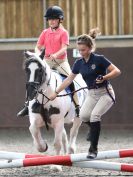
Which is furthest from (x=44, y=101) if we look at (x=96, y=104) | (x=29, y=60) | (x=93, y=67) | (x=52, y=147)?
(x=52, y=147)

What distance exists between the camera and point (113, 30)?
56.6 feet

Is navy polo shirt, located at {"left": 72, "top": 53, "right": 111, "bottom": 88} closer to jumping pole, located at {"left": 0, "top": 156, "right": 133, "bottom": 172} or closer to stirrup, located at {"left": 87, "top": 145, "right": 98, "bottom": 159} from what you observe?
stirrup, located at {"left": 87, "top": 145, "right": 98, "bottom": 159}

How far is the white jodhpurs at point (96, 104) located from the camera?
8.84 meters

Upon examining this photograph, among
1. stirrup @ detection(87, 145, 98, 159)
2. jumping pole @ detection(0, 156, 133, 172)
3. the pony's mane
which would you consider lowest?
jumping pole @ detection(0, 156, 133, 172)

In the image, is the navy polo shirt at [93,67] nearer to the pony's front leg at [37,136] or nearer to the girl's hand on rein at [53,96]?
the girl's hand on rein at [53,96]

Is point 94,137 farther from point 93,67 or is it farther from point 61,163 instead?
point 93,67

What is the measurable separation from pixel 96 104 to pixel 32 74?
1159 millimetres

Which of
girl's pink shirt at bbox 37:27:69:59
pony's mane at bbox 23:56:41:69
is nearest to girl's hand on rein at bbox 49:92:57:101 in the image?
pony's mane at bbox 23:56:41:69

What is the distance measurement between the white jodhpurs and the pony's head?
881 mm

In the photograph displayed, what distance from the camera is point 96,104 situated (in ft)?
29.4

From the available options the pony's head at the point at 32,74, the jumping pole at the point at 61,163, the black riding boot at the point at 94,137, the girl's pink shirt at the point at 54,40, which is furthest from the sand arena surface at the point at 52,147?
the girl's pink shirt at the point at 54,40

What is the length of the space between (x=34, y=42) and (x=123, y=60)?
7.69ft

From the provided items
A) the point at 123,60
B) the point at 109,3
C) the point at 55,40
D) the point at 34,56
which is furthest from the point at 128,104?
the point at 34,56

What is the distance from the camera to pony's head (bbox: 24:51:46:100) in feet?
31.4
